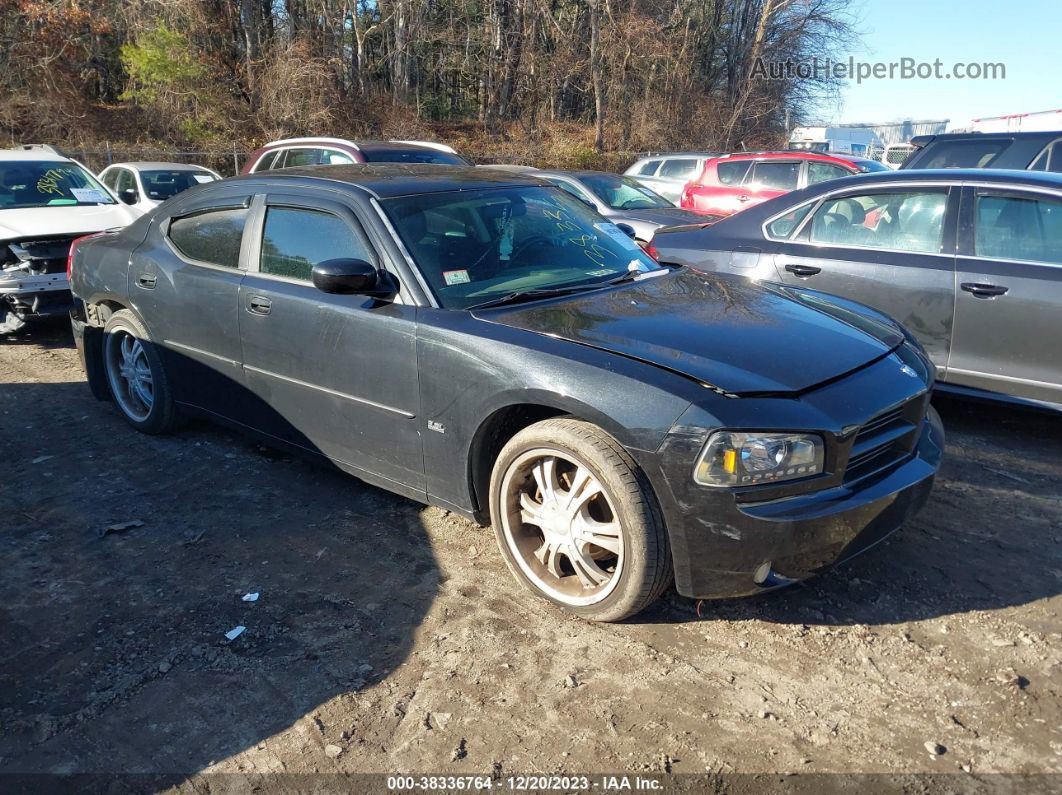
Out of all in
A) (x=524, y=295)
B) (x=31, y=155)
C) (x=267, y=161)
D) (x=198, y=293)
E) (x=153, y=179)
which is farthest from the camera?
(x=153, y=179)

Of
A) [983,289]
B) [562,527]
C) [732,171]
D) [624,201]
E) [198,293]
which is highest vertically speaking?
[732,171]

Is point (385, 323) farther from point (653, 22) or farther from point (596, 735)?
point (653, 22)

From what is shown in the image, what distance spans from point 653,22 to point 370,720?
3507cm

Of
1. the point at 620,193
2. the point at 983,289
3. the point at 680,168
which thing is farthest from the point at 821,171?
the point at 983,289

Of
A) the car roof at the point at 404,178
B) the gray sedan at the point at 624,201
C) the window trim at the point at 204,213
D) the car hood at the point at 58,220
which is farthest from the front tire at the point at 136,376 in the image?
the gray sedan at the point at 624,201

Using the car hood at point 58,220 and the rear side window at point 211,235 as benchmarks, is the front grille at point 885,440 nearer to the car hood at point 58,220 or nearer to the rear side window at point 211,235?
the rear side window at point 211,235

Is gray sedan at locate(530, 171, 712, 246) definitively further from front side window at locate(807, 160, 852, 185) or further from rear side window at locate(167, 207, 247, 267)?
rear side window at locate(167, 207, 247, 267)

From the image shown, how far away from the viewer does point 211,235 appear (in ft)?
15.9

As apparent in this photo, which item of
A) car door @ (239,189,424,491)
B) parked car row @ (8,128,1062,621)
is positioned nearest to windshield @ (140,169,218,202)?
parked car row @ (8,128,1062,621)

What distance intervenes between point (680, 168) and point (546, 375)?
50.0 feet

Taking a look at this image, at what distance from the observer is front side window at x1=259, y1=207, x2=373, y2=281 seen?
4027 millimetres

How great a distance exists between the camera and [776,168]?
1385cm

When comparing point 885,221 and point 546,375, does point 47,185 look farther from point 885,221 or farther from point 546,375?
point 885,221

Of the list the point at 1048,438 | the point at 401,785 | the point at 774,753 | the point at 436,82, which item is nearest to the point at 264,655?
the point at 401,785
